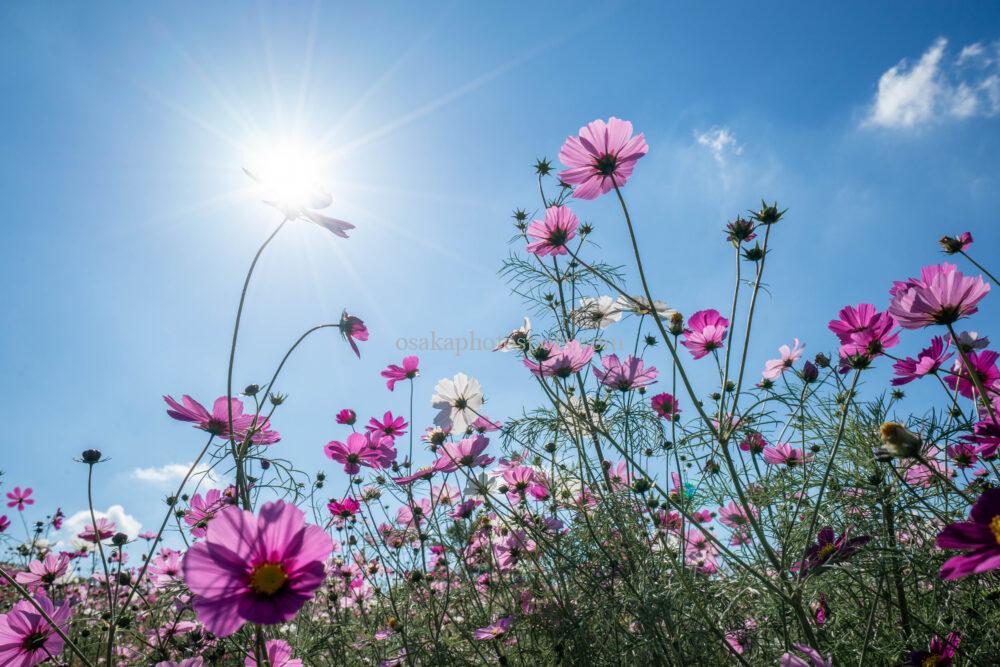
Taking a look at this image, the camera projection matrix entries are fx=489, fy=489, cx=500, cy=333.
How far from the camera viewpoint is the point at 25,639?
3.50 ft

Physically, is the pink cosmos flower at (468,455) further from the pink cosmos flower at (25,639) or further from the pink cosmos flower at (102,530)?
the pink cosmos flower at (102,530)

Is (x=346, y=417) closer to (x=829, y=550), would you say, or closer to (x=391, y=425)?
(x=391, y=425)

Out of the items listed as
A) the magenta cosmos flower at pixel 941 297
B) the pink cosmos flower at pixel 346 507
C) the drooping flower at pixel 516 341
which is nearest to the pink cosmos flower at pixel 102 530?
the pink cosmos flower at pixel 346 507

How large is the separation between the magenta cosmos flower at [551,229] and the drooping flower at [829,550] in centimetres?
100

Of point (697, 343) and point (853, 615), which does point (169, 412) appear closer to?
point (697, 343)

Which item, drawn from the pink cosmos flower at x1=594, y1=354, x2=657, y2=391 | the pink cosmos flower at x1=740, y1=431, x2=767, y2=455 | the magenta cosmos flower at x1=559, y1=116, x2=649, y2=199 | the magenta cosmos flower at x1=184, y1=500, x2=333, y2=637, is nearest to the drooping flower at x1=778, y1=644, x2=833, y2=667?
the pink cosmos flower at x1=740, y1=431, x2=767, y2=455

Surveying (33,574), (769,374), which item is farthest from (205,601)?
(33,574)

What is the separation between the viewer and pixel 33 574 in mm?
2111

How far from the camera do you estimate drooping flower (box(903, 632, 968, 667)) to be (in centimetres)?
96

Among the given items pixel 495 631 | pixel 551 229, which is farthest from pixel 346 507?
pixel 551 229

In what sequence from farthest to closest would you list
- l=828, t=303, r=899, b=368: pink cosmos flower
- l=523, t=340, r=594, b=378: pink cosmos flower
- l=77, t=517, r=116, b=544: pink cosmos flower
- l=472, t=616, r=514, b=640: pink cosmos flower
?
l=77, t=517, r=116, b=544: pink cosmos flower < l=472, t=616, r=514, b=640: pink cosmos flower < l=523, t=340, r=594, b=378: pink cosmos flower < l=828, t=303, r=899, b=368: pink cosmos flower

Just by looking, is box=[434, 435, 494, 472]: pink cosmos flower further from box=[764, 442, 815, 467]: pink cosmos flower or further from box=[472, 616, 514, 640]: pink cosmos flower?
box=[764, 442, 815, 467]: pink cosmos flower

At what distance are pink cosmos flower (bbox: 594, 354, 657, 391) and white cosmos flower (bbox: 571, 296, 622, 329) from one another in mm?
369

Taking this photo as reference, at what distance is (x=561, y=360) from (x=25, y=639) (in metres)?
1.37
